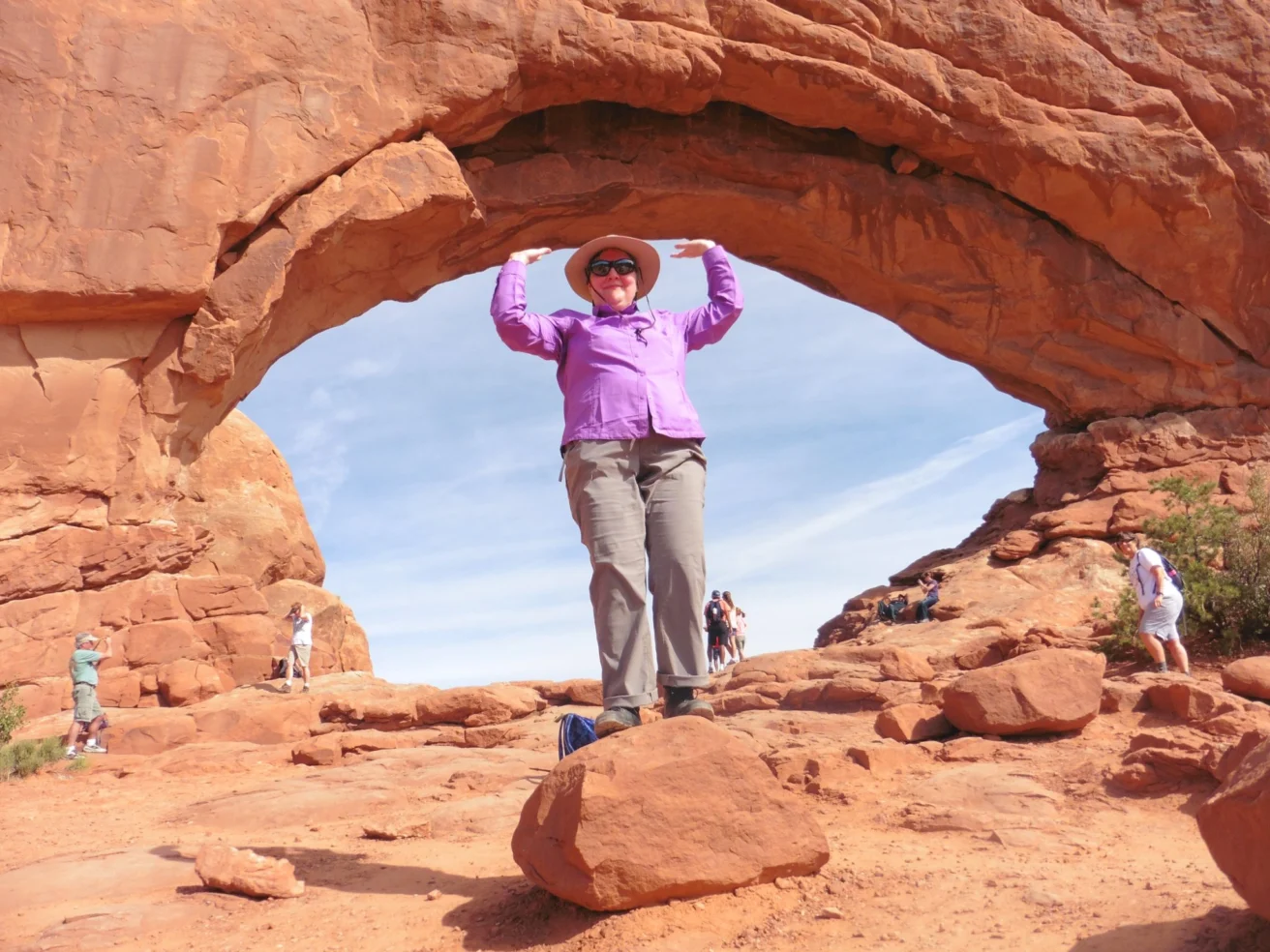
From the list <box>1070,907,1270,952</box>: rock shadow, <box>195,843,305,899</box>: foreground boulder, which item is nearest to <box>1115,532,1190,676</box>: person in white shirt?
<box>1070,907,1270,952</box>: rock shadow

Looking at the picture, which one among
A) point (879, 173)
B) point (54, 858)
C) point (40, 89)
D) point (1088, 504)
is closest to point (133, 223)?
point (40, 89)

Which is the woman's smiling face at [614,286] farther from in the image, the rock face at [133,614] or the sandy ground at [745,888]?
the rock face at [133,614]

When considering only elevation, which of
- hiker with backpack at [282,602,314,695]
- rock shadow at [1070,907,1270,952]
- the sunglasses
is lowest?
rock shadow at [1070,907,1270,952]

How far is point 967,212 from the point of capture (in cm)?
1388

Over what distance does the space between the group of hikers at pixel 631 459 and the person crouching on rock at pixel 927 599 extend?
9.00 meters

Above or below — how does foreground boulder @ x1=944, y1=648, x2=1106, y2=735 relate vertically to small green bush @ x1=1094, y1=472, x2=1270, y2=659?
below

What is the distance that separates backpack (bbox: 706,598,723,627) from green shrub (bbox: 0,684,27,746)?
9.20 m

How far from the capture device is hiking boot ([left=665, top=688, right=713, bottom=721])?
11.3 feet

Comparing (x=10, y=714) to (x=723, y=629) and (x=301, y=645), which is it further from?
(x=723, y=629)

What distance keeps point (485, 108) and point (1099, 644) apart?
7.93 metres

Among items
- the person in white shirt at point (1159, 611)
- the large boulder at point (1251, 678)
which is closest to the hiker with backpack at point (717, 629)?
the person in white shirt at point (1159, 611)

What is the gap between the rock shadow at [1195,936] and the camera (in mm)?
2139

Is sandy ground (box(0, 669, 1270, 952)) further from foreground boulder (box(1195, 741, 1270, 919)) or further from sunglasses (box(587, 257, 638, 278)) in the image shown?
sunglasses (box(587, 257, 638, 278))

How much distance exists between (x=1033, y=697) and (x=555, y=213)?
941 centimetres
